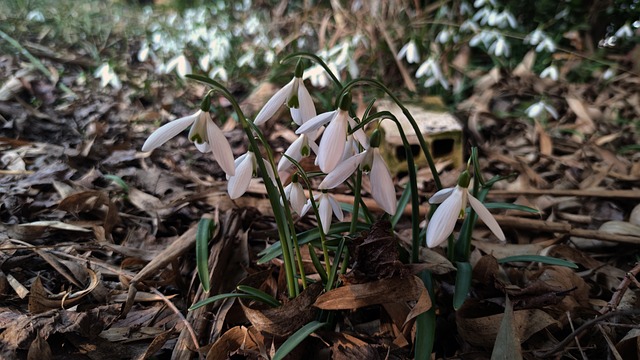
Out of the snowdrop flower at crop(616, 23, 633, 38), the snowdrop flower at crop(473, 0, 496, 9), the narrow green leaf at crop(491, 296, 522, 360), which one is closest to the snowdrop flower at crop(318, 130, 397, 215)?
the narrow green leaf at crop(491, 296, 522, 360)

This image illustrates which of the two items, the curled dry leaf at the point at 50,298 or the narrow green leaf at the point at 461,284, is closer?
the narrow green leaf at the point at 461,284

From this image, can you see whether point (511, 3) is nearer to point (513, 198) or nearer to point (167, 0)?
point (513, 198)

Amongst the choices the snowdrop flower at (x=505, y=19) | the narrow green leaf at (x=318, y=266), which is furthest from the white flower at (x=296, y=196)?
the snowdrop flower at (x=505, y=19)

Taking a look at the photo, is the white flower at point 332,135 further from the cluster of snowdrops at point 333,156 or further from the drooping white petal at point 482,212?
the drooping white petal at point 482,212

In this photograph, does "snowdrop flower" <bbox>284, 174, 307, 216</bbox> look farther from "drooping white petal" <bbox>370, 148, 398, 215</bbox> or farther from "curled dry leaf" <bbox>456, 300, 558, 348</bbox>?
"curled dry leaf" <bbox>456, 300, 558, 348</bbox>

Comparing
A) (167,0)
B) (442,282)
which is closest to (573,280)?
(442,282)

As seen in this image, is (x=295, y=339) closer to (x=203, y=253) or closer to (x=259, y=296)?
(x=259, y=296)

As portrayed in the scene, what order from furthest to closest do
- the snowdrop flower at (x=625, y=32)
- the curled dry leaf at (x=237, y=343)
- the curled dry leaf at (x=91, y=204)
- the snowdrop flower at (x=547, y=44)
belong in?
1. the snowdrop flower at (x=625, y=32)
2. the snowdrop flower at (x=547, y=44)
3. the curled dry leaf at (x=91, y=204)
4. the curled dry leaf at (x=237, y=343)

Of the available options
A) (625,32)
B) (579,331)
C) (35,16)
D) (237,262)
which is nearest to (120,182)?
(237,262)
